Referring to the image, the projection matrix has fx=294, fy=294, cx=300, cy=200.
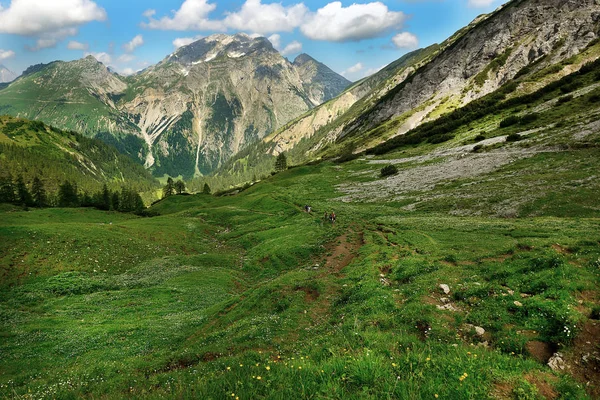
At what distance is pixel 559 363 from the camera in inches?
373

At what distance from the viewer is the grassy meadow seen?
27.1 feet

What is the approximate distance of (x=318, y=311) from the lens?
2112 cm

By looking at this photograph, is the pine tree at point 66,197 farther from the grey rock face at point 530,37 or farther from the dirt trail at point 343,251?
the grey rock face at point 530,37

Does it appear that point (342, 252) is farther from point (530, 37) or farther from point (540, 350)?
point (530, 37)

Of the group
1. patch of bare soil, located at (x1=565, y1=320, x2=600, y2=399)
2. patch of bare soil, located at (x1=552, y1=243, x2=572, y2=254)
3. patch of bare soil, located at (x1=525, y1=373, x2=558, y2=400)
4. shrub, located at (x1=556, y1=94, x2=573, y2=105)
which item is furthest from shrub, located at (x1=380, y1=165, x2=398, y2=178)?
patch of bare soil, located at (x1=525, y1=373, x2=558, y2=400)

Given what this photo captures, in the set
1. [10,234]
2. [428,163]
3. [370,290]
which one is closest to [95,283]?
[10,234]

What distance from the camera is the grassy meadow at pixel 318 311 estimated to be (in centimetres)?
827

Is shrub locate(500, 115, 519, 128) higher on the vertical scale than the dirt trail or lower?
higher

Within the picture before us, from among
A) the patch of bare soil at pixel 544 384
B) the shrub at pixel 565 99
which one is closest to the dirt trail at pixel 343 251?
the patch of bare soil at pixel 544 384

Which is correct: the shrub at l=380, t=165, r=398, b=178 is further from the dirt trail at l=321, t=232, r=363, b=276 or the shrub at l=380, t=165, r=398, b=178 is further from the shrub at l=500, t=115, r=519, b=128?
the dirt trail at l=321, t=232, r=363, b=276

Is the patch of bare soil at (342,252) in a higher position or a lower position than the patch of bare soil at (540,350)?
lower

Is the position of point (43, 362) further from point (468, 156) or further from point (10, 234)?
point (468, 156)

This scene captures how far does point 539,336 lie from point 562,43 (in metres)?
220

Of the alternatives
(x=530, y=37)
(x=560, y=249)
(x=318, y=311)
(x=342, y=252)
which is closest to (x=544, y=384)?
(x=318, y=311)
